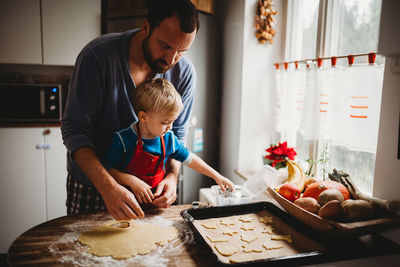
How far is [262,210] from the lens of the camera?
1.29 m

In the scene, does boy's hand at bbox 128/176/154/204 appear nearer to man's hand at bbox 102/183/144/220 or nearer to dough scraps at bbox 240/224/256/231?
man's hand at bbox 102/183/144/220

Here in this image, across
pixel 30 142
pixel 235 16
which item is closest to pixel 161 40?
pixel 235 16

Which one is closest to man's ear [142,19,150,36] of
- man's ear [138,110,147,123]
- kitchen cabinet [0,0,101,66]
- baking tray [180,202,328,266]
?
man's ear [138,110,147,123]

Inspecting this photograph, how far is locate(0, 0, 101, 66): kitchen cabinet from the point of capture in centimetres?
258

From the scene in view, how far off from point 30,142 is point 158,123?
182 cm

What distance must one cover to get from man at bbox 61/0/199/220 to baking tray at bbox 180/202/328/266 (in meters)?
0.15

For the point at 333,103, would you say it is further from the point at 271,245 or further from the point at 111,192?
the point at 111,192

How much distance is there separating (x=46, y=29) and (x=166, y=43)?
1.94 metres

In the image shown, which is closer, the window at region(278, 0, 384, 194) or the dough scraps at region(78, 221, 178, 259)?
the dough scraps at region(78, 221, 178, 259)

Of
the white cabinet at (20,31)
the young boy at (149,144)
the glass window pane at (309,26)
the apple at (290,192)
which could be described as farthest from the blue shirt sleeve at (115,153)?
the white cabinet at (20,31)

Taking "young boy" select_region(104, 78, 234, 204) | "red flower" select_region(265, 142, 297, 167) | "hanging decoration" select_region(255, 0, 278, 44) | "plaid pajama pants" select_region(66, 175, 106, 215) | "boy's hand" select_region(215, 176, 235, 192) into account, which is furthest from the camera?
"hanging decoration" select_region(255, 0, 278, 44)

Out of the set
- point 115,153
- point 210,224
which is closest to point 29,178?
point 115,153

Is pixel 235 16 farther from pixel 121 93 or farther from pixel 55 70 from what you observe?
pixel 55 70

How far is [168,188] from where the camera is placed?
4.32 feet
